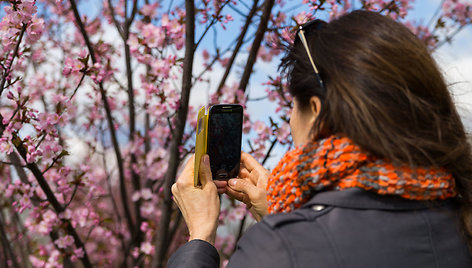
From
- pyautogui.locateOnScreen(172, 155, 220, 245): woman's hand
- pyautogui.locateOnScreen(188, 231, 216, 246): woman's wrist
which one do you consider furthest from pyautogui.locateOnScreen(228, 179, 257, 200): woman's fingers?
pyautogui.locateOnScreen(188, 231, 216, 246): woman's wrist

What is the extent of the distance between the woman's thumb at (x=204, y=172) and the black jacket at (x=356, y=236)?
0.42m

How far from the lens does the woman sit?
98 cm

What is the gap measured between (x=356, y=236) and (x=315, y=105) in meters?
0.32

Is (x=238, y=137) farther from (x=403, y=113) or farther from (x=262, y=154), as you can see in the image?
(x=262, y=154)

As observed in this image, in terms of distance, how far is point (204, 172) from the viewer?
1454 mm

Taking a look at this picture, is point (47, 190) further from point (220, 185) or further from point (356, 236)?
point (356, 236)

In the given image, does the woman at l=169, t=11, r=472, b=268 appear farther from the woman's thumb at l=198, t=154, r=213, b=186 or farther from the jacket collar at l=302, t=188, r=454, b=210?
the woman's thumb at l=198, t=154, r=213, b=186

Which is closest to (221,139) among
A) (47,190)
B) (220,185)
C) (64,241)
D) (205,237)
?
(220,185)

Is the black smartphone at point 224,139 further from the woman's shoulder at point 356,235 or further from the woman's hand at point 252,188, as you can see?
the woman's shoulder at point 356,235

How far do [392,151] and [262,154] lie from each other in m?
2.53

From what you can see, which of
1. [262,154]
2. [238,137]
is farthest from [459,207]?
[262,154]

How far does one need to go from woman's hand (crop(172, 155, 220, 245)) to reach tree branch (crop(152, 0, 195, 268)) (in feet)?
4.23

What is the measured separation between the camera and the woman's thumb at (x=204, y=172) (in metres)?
1.45

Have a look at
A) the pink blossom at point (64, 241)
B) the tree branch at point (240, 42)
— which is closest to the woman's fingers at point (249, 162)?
the tree branch at point (240, 42)
